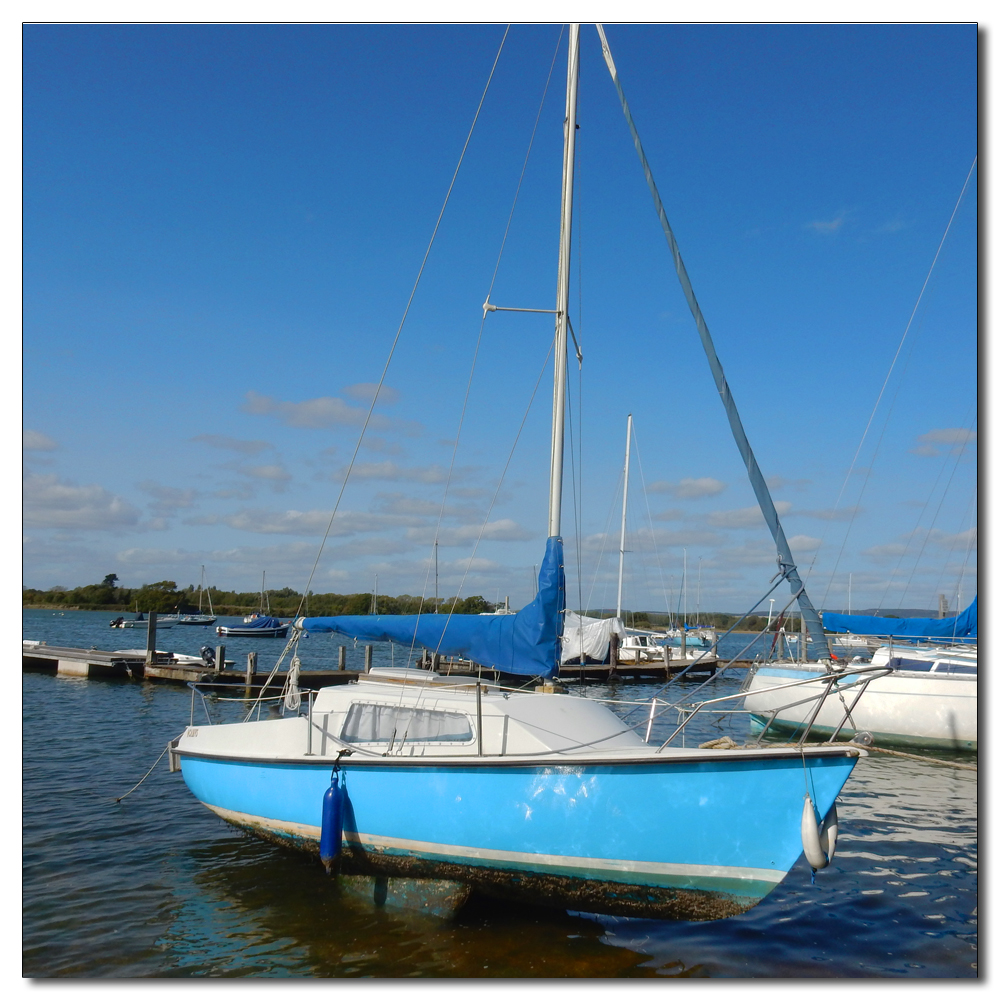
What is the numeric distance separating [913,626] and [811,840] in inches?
580

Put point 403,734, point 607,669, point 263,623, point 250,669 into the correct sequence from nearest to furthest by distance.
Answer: point 403,734
point 250,669
point 607,669
point 263,623

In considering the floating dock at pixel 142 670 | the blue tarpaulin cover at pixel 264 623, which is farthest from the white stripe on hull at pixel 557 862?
the blue tarpaulin cover at pixel 264 623

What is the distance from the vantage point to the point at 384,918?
777 centimetres

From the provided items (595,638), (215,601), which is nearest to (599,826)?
(595,638)

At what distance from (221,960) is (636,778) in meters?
4.13

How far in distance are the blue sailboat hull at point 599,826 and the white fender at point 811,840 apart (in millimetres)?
166

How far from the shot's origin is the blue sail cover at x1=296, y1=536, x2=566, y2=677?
8.77 meters

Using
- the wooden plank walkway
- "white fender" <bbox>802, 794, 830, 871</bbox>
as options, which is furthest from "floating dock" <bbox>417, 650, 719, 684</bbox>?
"white fender" <bbox>802, 794, 830, 871</bbox>

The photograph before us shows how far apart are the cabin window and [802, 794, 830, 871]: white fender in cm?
330

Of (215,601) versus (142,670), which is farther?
(215,601)

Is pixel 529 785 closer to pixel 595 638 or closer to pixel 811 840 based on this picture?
pixel 811 840

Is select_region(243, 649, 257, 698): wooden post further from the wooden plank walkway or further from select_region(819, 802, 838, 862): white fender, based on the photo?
select_region(819, 802, 838, 862): white fender
